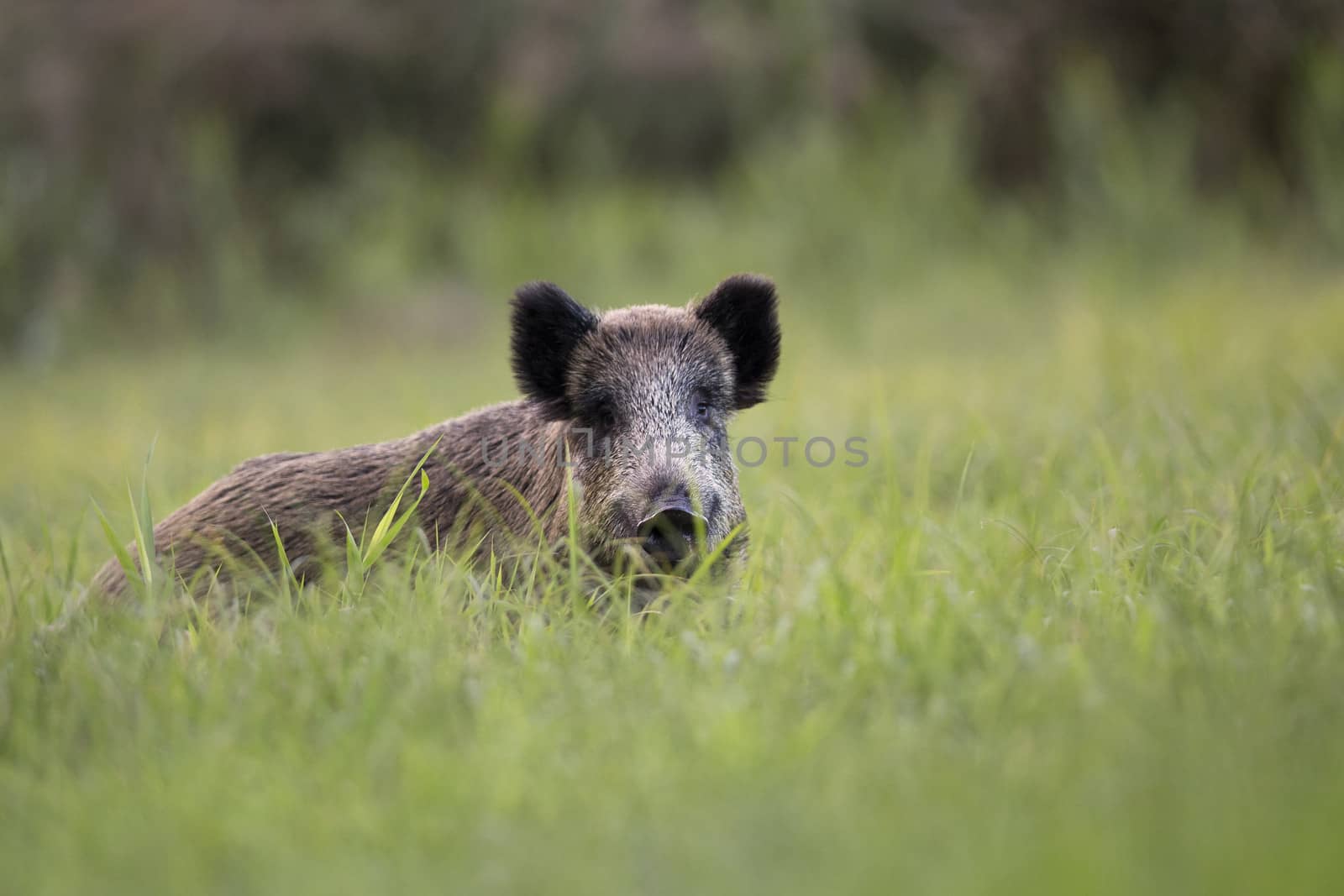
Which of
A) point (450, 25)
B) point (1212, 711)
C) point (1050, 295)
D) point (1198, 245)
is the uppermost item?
point (450, 25)

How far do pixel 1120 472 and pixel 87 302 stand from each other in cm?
1292

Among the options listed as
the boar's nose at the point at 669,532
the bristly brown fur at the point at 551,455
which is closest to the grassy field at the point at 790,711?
the boar's nose at the point at 669,532

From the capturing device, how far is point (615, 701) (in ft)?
8.75

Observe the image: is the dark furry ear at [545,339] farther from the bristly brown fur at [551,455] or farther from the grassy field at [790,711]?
the grassy field at [790,711]

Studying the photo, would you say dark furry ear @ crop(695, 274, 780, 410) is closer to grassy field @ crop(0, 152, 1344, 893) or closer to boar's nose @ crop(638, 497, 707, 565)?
grassy field @ crop(0, 152, 1344, 893)

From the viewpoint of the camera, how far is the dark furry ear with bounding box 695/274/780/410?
4262 millimetres

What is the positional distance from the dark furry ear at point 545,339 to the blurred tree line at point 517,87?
10679 mm

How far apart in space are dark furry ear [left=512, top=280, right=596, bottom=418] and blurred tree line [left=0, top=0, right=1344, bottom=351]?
10679 millimetres

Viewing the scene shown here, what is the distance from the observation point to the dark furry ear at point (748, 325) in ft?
14.0

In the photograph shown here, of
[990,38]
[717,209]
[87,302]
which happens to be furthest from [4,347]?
[990,38]

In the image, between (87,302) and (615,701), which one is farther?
(87,302)

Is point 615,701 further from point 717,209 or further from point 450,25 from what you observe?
point 450,25

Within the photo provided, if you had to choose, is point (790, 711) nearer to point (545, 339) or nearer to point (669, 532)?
point (669, 532)

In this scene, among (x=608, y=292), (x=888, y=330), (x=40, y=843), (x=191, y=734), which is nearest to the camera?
(x=40, y=843)
